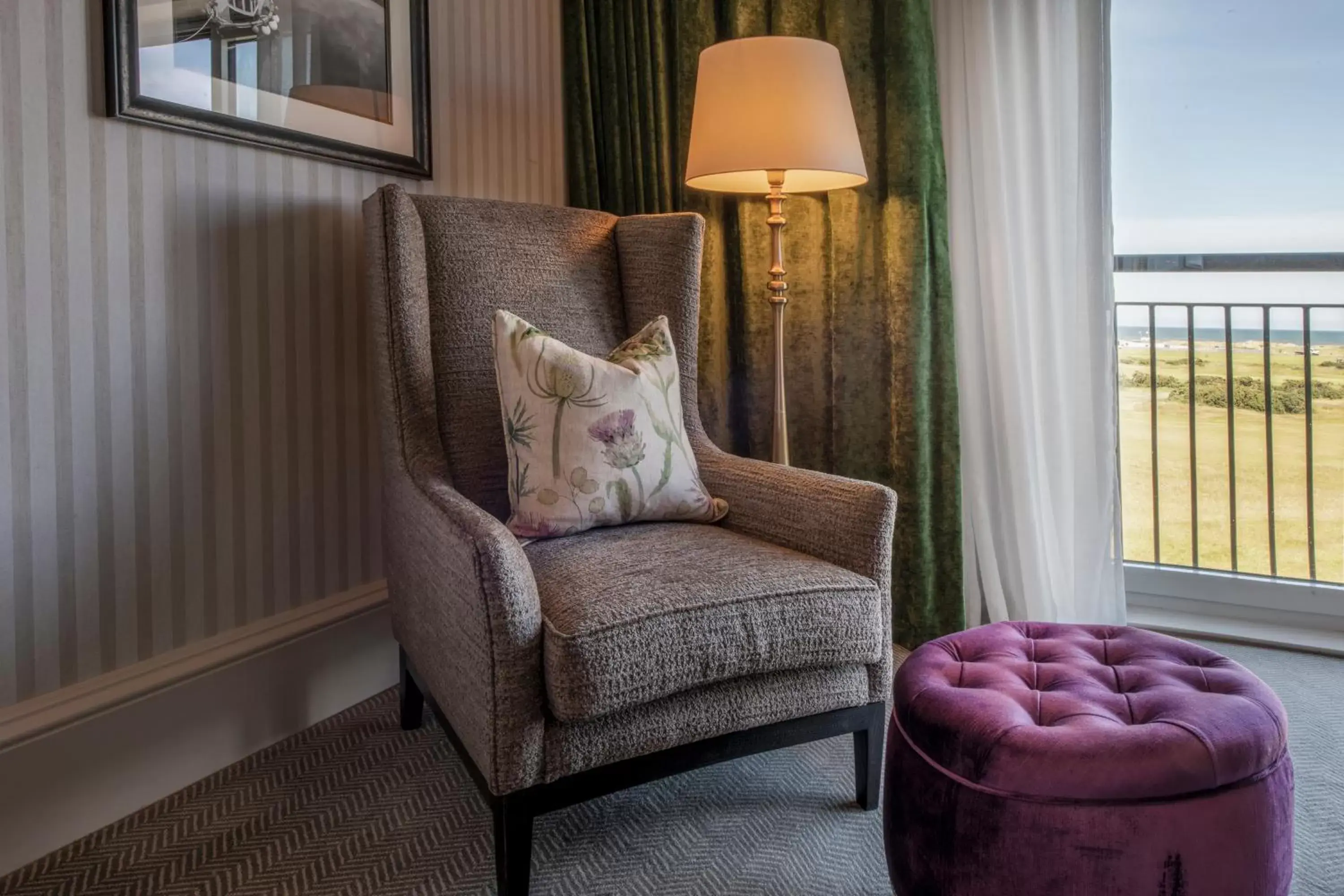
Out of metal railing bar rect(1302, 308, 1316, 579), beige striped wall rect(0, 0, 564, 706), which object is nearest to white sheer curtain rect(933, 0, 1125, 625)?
metal railing bar rect(1302, 308, 1316, 579)

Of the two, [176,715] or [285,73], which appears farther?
[285,73]

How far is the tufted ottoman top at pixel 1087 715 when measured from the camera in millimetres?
1027

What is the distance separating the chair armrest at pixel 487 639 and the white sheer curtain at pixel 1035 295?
1.45m

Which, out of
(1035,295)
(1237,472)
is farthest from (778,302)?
(1237,472)

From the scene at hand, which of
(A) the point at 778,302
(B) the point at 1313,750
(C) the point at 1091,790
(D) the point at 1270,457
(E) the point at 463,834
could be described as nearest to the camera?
(C) the point at 1091,790

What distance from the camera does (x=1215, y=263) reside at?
242 centimetres

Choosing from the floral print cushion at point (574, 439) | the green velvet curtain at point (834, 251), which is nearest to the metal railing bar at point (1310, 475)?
the green velvet curtain at point (834, 251)

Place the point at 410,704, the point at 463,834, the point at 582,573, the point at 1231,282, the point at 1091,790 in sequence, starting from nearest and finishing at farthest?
the point at 1091,790
the point at 582,573
the point at 463,834
the point at 410,704
the point at 1231,282

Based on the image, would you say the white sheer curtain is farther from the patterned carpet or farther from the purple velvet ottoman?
the purple velvet ottoman

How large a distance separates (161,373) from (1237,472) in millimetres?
2809

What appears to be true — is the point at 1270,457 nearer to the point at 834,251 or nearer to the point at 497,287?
the point at 834,251

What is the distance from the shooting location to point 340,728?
6.23 ft

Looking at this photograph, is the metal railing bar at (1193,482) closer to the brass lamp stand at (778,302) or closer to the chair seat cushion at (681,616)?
the brass lamp stand at (778,302)

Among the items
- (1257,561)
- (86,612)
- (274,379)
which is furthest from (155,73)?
(1257,561)
